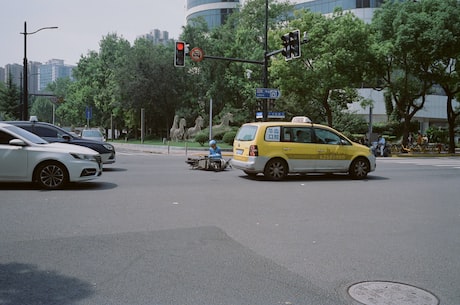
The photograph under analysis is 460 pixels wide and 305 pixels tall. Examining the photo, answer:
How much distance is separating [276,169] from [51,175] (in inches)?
252

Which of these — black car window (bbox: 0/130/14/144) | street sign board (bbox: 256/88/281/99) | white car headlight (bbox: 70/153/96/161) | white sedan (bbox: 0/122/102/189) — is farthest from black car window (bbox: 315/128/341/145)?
black car window (bbox: 0/130/14/144)

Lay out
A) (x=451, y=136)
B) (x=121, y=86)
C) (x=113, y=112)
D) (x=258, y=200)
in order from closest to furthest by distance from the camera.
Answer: (x=258, y=200) → (x=451, y=136) → (x=121, y=86) → (x=113, y=112)

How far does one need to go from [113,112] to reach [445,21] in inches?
1594

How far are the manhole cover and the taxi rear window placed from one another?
29.3 feet

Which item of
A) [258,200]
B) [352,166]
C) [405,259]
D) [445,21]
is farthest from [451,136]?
[405,259]

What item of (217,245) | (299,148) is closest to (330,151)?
(299,148)

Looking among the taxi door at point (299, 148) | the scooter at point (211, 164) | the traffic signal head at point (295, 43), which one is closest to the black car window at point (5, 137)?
the scooter at point (211, 164)

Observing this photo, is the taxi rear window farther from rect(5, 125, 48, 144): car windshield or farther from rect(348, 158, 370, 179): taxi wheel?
rect(5, 125, 48, 144): car windshield

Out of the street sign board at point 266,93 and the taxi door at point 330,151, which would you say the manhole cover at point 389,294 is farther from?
the street sign board at point 266,93

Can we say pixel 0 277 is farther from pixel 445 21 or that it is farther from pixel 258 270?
pixel 445 21

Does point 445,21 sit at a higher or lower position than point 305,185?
higher

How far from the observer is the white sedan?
987cm

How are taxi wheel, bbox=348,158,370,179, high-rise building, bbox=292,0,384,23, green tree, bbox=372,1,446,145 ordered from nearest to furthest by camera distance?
1. taxi wheel, bbox=348,158,370,179
2. green tree, bbox=372,1,446,145
3. high-rise building, bbox=292,0,384,23

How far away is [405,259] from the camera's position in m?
5.20
